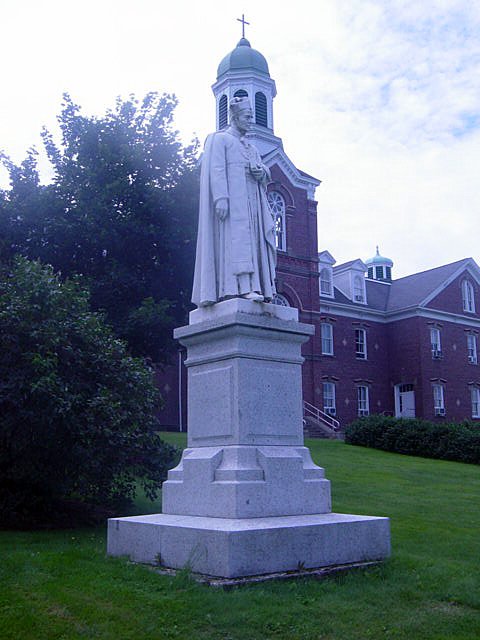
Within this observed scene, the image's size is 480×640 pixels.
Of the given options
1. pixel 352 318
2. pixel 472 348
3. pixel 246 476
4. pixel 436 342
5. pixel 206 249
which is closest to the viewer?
pixel 246 476

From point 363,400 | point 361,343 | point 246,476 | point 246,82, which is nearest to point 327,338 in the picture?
point 361,343

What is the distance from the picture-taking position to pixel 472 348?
48.1 m

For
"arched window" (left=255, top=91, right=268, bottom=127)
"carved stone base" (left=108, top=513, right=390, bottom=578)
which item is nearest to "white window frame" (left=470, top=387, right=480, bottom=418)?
"arched window" (left=255, top=91, right=268, bottom=127)

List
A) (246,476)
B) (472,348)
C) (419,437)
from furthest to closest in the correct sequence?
1. (472,348)
2. (419,437)
3. (246,476)

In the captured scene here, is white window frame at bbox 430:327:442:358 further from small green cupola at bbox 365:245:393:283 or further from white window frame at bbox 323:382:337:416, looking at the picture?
small green cupola at bbox 365:245:393:283

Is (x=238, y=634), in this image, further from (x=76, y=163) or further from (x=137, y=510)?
(x=76, y=163)

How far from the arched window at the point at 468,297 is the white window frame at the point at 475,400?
5.34m

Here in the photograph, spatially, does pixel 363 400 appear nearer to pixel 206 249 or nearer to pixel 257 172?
pixel 257 172

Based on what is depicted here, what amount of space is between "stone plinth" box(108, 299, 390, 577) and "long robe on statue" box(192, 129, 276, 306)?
1.28 ft

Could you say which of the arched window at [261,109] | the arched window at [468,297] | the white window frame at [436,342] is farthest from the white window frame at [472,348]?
the arched window at [261,109]

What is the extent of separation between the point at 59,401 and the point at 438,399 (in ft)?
122

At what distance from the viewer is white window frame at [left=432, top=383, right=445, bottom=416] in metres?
44.2

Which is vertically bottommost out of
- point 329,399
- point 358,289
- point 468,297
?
point 329,399

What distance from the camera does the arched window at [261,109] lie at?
39.1 metres
